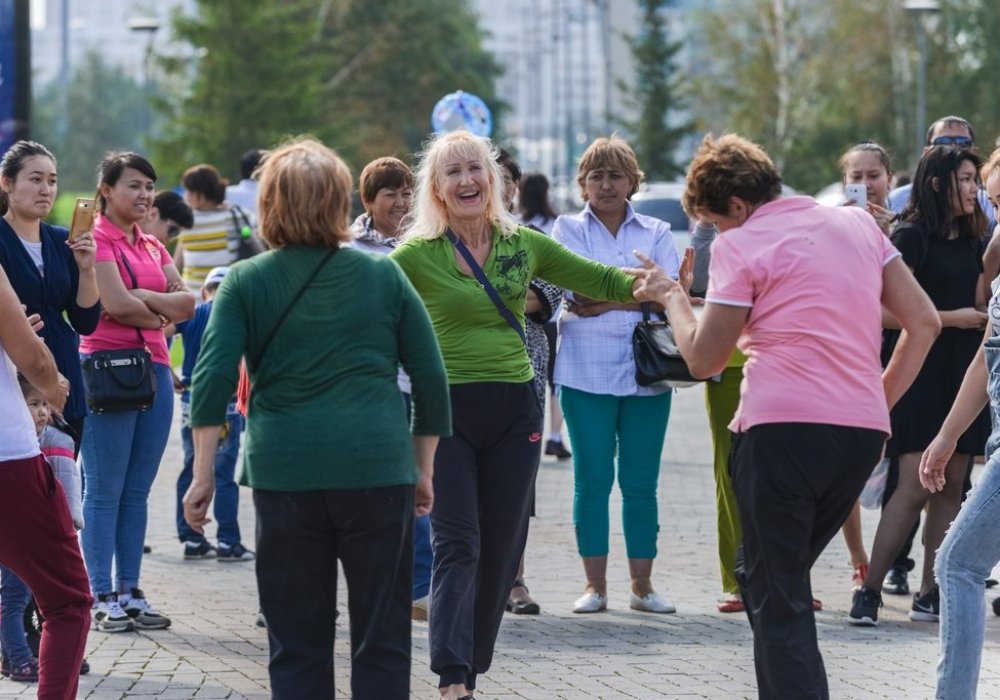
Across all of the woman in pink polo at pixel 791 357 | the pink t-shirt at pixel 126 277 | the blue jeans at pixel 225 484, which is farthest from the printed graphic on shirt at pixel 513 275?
the blue jeans at pixel 225 484

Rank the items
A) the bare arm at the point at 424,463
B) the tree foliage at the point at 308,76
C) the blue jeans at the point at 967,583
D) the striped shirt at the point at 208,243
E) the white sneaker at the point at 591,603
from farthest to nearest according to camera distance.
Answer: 1. the tree foliage at the point at 308,76
2. the striped shirt at the point at 208,243
3. the white sneaker at the point at 591,603
4. the blue jeans at the point at 967,583
5. the bare arm at the point at 424,463

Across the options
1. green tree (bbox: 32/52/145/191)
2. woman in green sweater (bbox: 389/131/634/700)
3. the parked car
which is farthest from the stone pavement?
green tree (bbox: 32/52/145/191)

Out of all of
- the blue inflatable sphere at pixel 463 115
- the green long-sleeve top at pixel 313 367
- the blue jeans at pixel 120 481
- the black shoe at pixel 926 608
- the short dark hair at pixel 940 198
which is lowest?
the black shoe at pixel 926 608

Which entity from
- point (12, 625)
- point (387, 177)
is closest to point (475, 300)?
point (387, 177)

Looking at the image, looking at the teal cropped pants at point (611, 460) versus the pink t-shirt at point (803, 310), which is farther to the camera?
the teal cropped pants at point (611, 460)

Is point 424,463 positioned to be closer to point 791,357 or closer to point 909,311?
point 791,357

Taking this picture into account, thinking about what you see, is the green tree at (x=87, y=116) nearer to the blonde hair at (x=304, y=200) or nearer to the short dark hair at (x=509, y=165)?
the short dark hair at (x=509, y=165)

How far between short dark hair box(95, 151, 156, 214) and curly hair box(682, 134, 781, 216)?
3122 millimetres

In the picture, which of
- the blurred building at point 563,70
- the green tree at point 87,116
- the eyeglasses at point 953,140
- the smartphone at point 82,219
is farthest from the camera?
the green tree at point 87,116

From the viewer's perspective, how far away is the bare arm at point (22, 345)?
16.6 feet

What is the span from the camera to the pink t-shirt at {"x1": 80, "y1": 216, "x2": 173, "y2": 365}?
748 centimetres

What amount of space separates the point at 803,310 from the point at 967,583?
40.7 inches

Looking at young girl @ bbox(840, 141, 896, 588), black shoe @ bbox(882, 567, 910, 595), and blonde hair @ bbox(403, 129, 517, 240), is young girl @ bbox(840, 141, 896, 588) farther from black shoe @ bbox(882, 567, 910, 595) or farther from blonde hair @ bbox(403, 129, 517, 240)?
blonde hair @ bbox(403, 129, 517, 240)

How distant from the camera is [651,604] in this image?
26.1ft
